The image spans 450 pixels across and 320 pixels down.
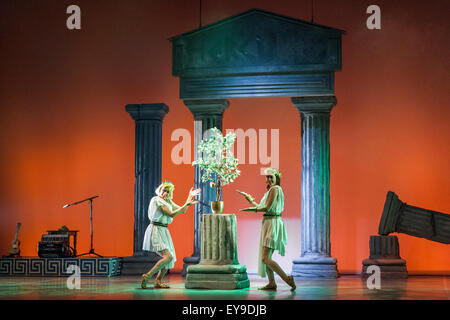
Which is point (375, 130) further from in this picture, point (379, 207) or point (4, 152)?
point (4, 152)

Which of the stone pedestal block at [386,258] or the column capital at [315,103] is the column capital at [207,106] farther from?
the stone pedestal block at [386,258]

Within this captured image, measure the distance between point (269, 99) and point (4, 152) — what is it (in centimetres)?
587

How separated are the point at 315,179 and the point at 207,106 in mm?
2451

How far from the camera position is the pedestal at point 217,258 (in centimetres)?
870

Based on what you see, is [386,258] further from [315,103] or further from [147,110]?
[147,110]

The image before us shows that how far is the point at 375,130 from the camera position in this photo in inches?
489

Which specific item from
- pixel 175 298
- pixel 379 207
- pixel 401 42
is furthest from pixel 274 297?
pixel 401 42

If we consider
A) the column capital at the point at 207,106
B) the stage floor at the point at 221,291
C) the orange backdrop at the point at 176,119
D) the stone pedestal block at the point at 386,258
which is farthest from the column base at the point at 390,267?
the column capital at the point at 207,106

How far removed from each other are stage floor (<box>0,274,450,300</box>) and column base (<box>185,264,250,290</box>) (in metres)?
0.17

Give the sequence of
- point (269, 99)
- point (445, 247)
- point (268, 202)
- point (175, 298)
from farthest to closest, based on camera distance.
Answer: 1. point (269, 99)
2. point (445, 247)
3. point (268, 202)
4. point (175, 298)

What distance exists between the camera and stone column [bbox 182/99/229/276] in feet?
38.4

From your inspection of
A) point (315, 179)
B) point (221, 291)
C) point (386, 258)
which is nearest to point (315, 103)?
point (315, 179)

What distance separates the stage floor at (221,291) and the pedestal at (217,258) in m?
0.22

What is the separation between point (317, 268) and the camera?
11.1m
